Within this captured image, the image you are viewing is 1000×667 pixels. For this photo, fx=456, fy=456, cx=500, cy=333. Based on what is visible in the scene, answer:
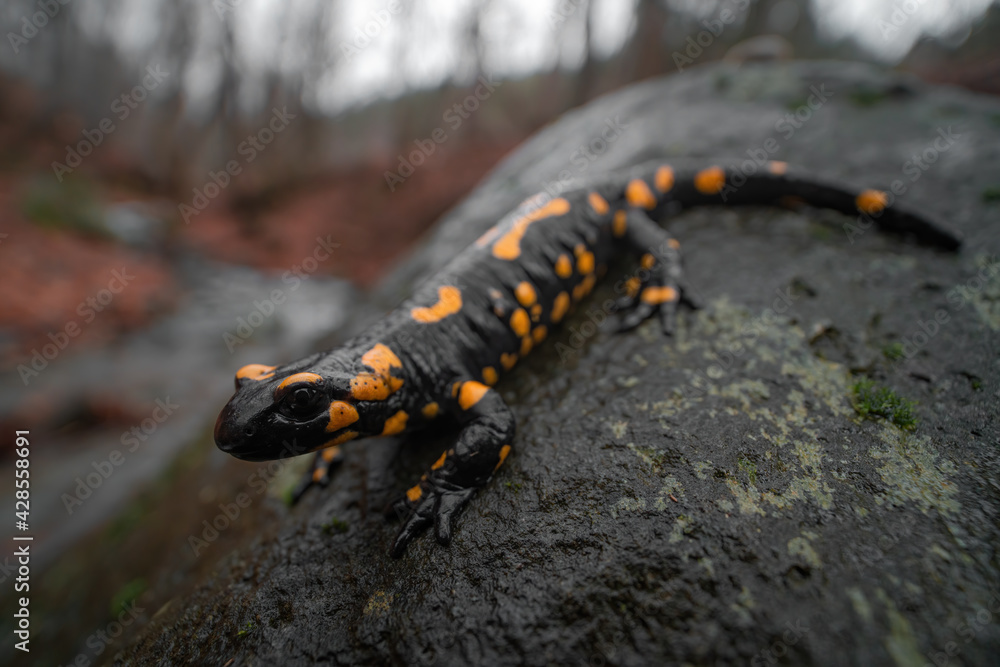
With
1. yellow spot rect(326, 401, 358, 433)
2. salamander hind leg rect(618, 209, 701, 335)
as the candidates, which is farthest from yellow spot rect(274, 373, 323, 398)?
salamander hind leg rect(618, 209, 701, 335)

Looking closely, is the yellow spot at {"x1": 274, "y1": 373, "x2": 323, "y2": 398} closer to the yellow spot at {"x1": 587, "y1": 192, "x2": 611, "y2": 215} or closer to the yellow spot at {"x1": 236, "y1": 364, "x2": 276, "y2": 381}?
the yellow spot at {"x1": 236, "y1": 364, "x2": 276, "y2": 381}

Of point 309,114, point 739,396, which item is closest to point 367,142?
point 309,114

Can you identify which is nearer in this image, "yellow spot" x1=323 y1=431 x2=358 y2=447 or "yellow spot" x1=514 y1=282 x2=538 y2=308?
"yellow spot" x1=323 y1=431 x2=358 y2=447

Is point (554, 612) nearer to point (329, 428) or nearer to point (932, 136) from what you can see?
point (329, 428)

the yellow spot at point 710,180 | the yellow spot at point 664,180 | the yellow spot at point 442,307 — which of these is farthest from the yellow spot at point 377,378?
the yellow spot at point 710,180

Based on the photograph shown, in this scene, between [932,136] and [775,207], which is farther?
[932,136]

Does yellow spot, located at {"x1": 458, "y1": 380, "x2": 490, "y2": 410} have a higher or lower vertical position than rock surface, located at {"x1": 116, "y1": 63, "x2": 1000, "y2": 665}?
higher

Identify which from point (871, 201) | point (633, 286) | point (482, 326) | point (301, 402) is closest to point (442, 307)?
point (482, 326)

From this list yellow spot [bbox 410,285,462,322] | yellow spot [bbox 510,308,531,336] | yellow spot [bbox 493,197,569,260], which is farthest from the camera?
yellow spot [bbox 493,197,569,260]
